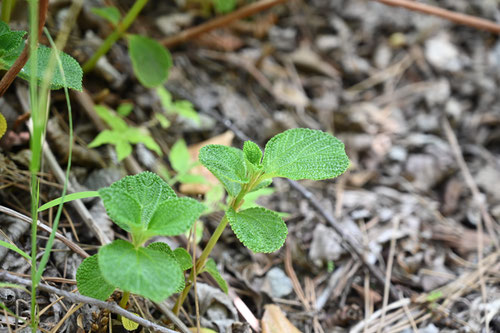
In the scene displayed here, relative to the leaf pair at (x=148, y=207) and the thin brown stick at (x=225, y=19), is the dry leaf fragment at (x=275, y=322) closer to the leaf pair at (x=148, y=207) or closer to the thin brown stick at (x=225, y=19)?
the leaf pair at (x=148, y=207)

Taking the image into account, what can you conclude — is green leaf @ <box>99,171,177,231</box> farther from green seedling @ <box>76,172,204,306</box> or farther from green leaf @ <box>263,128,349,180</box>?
green leaf @ <box>263,128,349,180</box>

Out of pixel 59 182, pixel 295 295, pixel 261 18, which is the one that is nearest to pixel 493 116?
pixel 261 18

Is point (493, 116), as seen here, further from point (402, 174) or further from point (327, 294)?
point (327, 294)

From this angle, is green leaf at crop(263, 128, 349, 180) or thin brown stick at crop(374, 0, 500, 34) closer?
green leaf at crop(263, 128, 349, 180)

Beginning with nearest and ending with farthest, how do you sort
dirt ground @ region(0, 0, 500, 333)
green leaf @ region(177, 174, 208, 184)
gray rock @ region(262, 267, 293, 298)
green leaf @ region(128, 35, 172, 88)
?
1. dirt ground @ region(0, 0, 500, 333)
2. gray rock @ region(262, 267, 293, 298)
3. green leaf @ region(177, 174, 208, 184)
4. green leaf @ region(128, 35, 172, 88)

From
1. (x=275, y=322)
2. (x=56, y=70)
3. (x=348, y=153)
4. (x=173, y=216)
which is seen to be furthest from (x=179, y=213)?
(x=348, y=153)

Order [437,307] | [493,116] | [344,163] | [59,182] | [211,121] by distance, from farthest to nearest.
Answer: [493,116]
[211,121]
[437,307]
[59,182]
[344,163]

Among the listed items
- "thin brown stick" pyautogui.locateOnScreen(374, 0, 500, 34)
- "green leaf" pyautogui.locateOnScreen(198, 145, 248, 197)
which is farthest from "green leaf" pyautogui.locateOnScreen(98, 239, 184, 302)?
"thin brown stick" pyautogui.locateOnScreen(374, 0, 500, 34)
